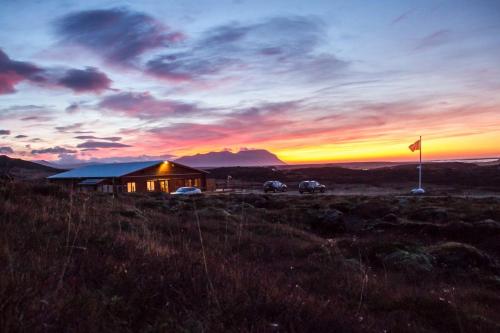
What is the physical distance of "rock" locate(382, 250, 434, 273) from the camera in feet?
35.0

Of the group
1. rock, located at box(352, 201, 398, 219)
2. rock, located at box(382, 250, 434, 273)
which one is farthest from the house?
rock, located at box(382, 250, 434, 273)

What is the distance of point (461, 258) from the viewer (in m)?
12.2

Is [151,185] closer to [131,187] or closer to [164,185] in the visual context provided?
[164,185]

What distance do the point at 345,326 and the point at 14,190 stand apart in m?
9.35

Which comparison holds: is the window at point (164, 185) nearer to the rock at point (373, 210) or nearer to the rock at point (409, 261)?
the rock at point (373, 210)

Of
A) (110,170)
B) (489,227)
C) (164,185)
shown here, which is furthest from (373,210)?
(110,170)

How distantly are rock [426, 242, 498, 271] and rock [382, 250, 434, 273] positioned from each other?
21.1 inches

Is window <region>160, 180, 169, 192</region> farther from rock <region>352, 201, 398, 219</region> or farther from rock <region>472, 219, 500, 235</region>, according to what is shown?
rock <region>472, 219, 500, 235</region>

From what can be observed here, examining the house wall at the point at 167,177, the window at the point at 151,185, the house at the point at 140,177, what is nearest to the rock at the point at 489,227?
the house at the point at 140,177

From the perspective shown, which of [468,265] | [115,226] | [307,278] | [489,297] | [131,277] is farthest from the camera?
[468,265]

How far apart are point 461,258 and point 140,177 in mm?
56627

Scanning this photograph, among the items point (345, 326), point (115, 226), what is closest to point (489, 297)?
point (345, 326)

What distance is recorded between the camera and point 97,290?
13.6 ft

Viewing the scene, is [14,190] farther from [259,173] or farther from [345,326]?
[259,173]
